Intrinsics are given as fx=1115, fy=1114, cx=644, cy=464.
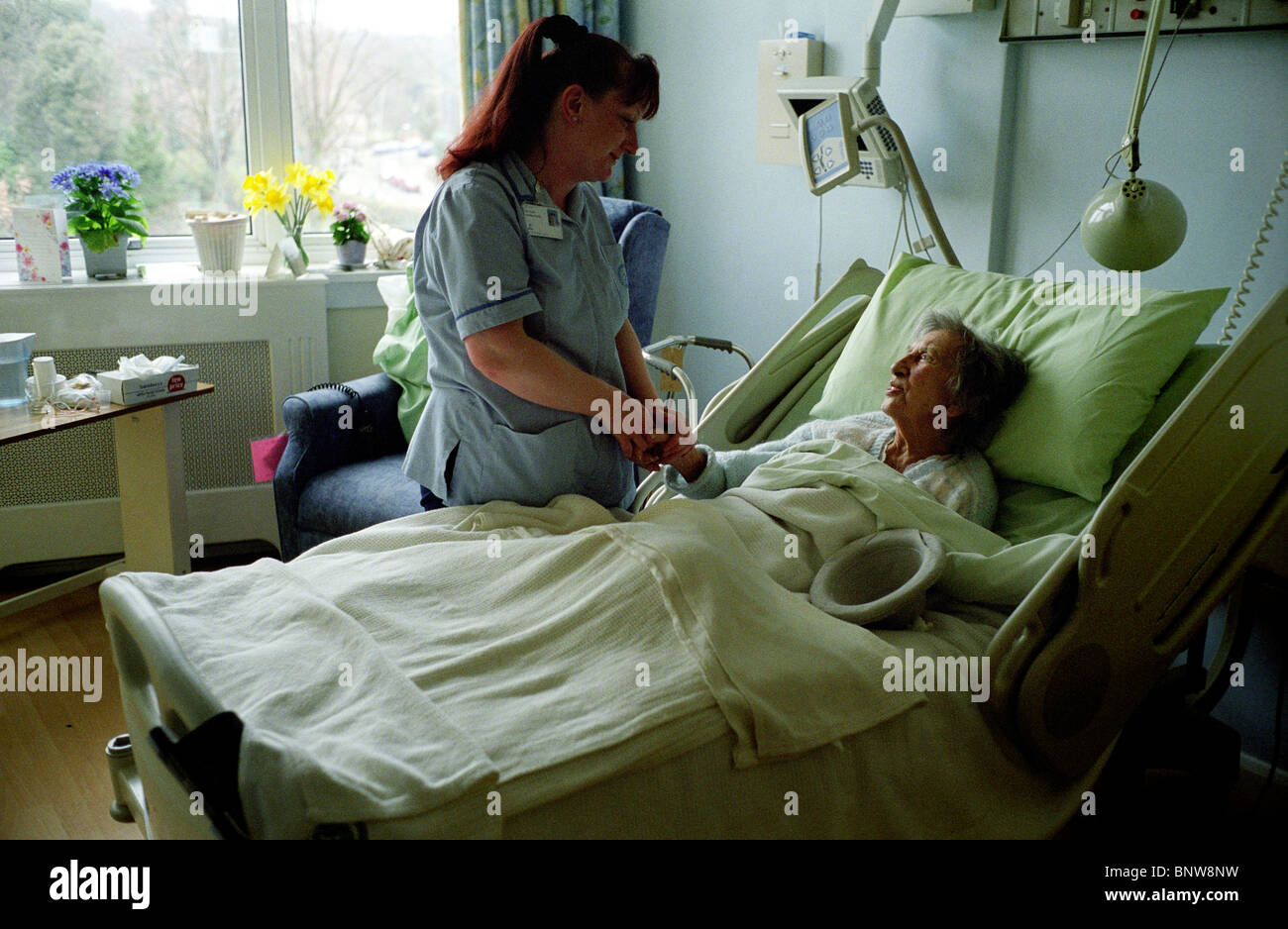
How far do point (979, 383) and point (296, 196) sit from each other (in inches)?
91.2

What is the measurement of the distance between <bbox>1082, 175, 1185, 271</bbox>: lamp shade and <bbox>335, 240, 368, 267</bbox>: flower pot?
2296 mm

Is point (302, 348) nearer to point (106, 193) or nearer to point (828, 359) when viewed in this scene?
point (106, 193)

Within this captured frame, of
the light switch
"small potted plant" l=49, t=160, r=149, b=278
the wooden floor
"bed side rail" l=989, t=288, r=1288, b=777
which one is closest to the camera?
"bed side rail" l=989, t=288, r=1288, b=777

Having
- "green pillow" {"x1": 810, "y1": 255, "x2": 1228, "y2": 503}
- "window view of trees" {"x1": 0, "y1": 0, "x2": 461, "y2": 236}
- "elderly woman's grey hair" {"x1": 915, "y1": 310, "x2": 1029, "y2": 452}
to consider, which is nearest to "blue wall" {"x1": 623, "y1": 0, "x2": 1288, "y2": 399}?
"green pillow" {"x1": 810, "y1": 255, "x2": 1228, "y2": 503}

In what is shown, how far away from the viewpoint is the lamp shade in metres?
A: 1.64

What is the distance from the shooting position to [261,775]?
40.9 inches

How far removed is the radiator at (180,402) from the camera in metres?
3.02

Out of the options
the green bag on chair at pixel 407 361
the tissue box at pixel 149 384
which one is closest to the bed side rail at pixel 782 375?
the green bag on chair at pixel 407 361

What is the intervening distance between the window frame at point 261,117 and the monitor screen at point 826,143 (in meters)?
1.67

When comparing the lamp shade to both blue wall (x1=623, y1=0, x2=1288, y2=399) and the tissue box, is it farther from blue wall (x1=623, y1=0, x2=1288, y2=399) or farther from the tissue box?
the tissue box

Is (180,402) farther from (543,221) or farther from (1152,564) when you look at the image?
(1152,564)

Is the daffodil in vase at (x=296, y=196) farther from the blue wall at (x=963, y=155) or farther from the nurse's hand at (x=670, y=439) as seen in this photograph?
the nurse's hand at (x=670, y=439)

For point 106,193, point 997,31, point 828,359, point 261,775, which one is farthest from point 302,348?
point 261,775
